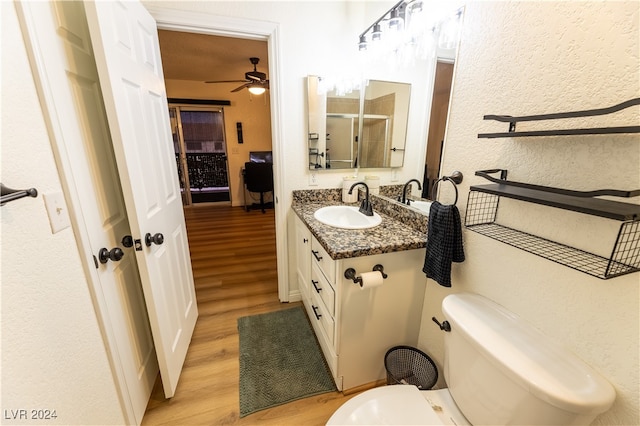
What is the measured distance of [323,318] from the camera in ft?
4.80

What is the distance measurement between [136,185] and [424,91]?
1470 millimetres

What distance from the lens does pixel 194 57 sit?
3189mm

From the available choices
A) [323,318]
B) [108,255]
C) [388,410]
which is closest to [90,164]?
[108,255]

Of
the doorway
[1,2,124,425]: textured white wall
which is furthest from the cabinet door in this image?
the doorway

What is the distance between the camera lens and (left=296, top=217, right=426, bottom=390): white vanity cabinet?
1.20 metres

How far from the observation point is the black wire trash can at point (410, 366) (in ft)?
4.31

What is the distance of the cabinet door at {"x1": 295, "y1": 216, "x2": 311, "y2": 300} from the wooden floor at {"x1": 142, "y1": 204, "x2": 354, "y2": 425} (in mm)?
335

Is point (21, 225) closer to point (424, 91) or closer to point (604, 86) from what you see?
point (604, 86)

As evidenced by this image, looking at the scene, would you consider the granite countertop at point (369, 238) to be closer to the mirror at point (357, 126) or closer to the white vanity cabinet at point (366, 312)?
the white vanity cabinet at point (366, 312)

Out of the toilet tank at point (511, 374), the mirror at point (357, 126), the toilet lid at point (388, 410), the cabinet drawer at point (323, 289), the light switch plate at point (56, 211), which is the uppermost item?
the mirror at point (357, 126)

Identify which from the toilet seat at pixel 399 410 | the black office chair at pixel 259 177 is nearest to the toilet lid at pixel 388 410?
the toilet seat at pixel 399 410

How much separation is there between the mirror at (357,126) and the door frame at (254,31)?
9.3 inches

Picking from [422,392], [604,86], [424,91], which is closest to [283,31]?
[424,91]

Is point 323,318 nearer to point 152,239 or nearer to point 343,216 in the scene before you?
point 343,216
